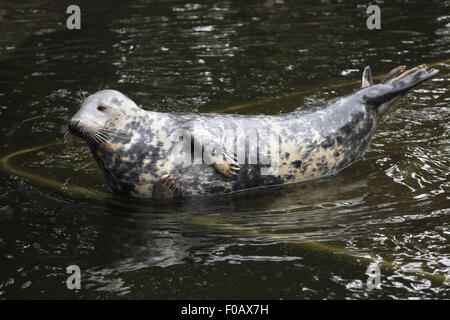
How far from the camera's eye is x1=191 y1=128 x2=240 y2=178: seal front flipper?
19.5 ft

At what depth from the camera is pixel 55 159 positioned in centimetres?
727

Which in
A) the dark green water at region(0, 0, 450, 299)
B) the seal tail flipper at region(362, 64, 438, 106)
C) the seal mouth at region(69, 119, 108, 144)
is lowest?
the dark green water at region(0, 0, 450, 299)

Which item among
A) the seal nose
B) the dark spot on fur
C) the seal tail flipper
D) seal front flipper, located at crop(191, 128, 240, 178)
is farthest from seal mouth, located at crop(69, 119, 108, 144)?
the seal tail flipper

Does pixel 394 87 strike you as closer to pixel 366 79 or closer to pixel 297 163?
pixel 366 79

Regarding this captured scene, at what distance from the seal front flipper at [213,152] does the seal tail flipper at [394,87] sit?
1.55 metres

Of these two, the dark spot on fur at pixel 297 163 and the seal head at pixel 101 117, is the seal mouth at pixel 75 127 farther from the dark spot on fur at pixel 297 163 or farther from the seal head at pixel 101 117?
the dark spot on fur at pixel 297 163

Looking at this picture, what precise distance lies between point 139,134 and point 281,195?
1.30 meters

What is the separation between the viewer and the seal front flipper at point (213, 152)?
5.94 meters

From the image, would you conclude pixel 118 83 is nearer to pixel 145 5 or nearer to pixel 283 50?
pixel 283 50

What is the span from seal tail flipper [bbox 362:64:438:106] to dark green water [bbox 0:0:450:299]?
0.58 m

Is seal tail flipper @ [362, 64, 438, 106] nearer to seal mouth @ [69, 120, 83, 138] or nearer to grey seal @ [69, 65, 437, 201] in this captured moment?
grey seal @ [69, 65, 437, 201]

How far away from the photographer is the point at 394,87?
6.70m

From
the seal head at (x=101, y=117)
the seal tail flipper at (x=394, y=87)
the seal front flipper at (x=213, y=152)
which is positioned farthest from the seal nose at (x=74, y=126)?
the seal tail flipper at (x=394, y=87)

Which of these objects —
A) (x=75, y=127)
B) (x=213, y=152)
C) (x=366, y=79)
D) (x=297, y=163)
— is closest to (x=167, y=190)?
(x=213, y=152)
